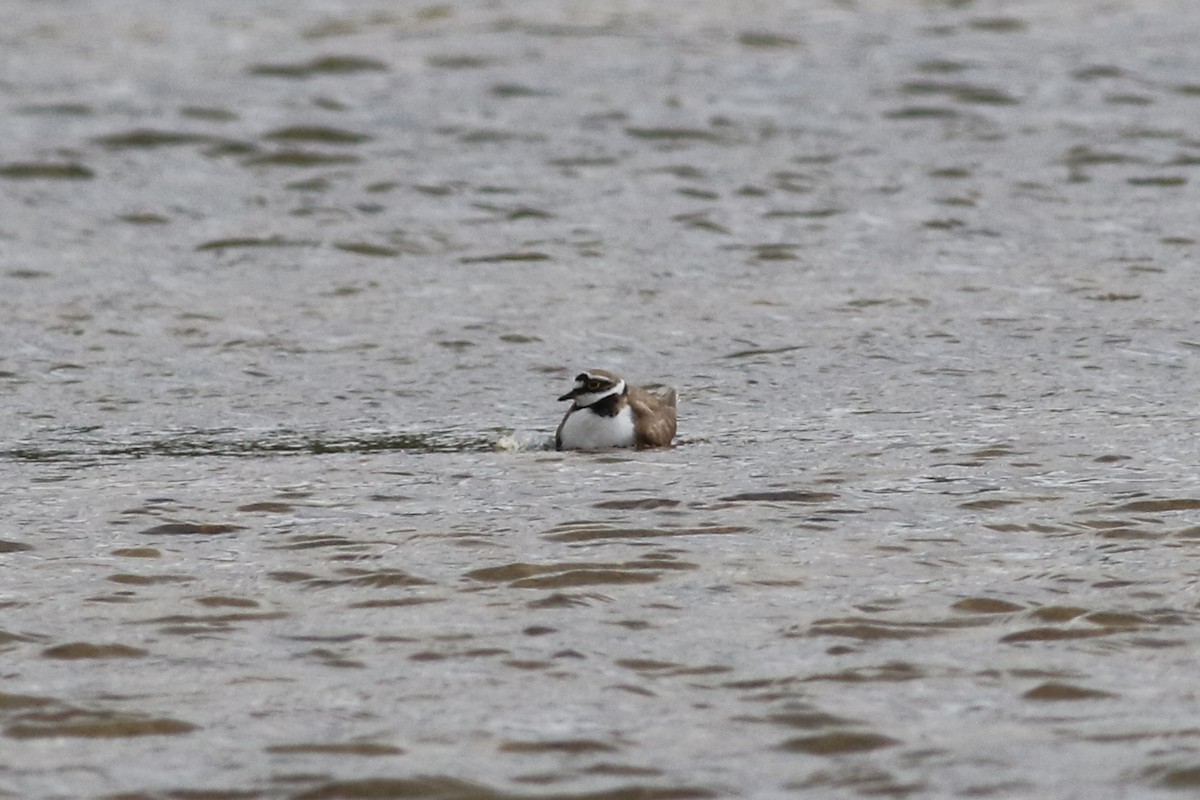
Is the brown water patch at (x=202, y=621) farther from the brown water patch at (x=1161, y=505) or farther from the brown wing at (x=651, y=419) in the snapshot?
the brown water patch at (x=1161, y=505)

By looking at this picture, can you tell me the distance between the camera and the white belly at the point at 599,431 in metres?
12.6

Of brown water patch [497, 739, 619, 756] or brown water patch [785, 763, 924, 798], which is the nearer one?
brown water patch [785, 763, 924, 798]

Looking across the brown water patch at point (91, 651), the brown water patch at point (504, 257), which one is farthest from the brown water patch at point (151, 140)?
the brown water patch at point (91, 651)

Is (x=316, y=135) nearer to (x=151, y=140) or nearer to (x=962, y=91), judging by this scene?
(x=151, y=140)

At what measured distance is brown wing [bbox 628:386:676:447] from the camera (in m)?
12.6

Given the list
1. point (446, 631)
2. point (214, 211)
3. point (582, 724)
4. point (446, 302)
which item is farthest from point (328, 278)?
point (582, 724)

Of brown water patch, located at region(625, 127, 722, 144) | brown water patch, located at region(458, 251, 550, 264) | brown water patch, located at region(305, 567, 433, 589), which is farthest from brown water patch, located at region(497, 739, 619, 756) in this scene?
brown water patch, located at region(625, 127, 722, 144)

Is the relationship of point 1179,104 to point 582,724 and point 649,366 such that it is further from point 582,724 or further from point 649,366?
point 582,724

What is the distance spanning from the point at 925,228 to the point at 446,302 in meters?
4.71

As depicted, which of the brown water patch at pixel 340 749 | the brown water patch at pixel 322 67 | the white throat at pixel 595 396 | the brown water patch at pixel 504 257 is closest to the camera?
the brown water patch at pixel 340 749

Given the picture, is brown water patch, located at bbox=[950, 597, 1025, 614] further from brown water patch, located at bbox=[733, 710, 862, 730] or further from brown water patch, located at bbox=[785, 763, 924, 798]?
brown water patch, located at bbox=[785, 763, 924, 798]

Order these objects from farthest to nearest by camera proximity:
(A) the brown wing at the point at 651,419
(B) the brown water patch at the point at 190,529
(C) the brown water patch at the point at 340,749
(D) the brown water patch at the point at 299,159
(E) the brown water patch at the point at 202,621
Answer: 1. (D) the brown water patch at the point at 299,159
2. (A) the brown wing at the point at 651,419
3. (B) the brown water patch at the point at 190,529
4. (E) the brown water patch at the point at 202,621
5. (C) the brown water patch at the point at 340,749

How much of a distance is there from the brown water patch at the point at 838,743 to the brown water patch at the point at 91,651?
276cm

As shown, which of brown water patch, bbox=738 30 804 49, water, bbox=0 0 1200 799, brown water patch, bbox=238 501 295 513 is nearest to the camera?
water, bbox=0 0 1200 799
